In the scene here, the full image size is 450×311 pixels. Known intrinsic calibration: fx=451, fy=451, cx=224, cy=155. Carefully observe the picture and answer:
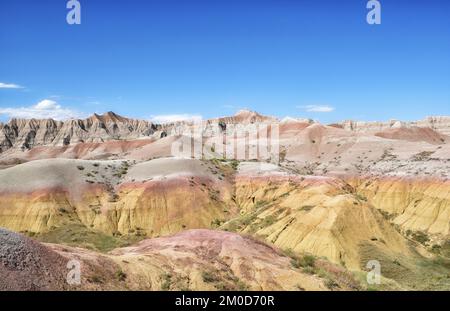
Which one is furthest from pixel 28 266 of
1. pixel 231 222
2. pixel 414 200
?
pixel 414 200

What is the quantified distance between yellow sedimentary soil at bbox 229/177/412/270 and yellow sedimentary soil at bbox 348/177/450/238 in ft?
46.7

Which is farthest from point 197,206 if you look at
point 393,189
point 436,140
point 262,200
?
point 436,140

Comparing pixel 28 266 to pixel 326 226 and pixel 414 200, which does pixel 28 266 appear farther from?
pixel 414 200

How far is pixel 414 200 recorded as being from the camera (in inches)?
2719

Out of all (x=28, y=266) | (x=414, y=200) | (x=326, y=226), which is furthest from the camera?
(x=414, y=200)

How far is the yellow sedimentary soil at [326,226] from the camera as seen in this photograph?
43.6 metres

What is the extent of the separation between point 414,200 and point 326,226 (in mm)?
30566

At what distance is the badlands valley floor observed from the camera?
22.3m

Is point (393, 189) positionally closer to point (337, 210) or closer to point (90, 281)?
point (337, 210)

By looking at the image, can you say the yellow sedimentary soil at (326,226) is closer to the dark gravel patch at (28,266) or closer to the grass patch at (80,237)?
the grass patch at (80,237)

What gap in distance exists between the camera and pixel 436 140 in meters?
144

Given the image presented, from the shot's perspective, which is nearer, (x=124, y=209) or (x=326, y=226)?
(x=326, y=226)

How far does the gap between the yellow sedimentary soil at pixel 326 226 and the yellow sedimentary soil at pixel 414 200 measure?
1424 centimetres

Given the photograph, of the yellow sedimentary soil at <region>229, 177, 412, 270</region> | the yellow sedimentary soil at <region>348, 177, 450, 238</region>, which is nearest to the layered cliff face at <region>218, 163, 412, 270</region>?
the yellow sedimentary soil at <region>229, 177, 412, 270</region>
